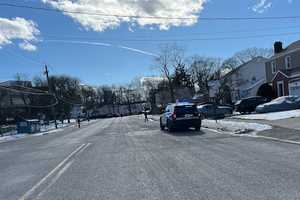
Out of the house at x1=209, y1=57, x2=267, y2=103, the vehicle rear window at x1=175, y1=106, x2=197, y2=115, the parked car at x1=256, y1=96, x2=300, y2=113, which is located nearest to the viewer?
the vehicle rear window at x1=175, y1=106, x2=197, y2=115

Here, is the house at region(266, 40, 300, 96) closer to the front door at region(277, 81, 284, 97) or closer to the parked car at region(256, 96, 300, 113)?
the front door at region(277, 81, 284, 97)

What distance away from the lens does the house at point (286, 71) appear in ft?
134

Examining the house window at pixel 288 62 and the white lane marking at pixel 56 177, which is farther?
the house window at pixel 288 62

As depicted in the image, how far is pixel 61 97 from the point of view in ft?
338

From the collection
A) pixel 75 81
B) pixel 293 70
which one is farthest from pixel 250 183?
pixel 75 81

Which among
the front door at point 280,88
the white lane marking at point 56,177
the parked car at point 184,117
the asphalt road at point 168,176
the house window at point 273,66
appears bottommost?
the white lane marking at point 56,177

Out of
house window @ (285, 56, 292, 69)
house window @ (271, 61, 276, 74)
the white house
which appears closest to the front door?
house window @ (285, 56, 292, 69)

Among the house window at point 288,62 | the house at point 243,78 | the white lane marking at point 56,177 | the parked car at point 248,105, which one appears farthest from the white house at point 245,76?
the white lane marking at point 56,177

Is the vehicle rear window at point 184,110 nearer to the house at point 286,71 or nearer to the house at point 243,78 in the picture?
the house at point 286,71

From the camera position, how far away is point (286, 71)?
4388 centimetres

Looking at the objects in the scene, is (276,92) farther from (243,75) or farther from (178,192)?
(178,192)

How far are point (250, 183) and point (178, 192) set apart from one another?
1457 millimetres

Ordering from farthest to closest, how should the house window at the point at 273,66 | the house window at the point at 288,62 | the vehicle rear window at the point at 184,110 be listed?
the house window at the point at 273,66 → the house window at the point at 288,62 → the vehicle rear window at the point at 184,110

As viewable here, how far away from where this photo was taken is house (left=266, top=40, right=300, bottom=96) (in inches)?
1614
